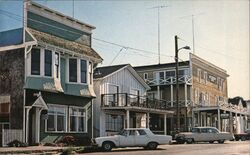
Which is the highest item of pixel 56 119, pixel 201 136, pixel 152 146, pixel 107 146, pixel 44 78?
pixel 44 78

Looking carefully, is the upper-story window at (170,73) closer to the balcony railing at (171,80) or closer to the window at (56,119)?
the balcony railing at (171,80)

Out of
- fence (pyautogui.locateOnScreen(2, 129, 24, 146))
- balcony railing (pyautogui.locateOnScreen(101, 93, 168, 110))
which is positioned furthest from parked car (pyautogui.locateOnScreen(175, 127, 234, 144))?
fence (pyautogui.locateOnScreen(2, 129, 24, 146))

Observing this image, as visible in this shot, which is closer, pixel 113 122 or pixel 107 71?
pixel 113 122

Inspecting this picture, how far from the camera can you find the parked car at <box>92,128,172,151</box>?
86.2 ft

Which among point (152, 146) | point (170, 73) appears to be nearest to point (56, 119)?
point (152, 146)

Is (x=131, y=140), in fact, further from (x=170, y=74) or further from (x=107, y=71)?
(x=170, y=74)

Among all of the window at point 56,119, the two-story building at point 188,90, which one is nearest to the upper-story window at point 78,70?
the window at point 56,119

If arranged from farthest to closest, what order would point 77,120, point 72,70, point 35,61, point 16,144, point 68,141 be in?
point 77,120, point 72,70, point 68,141, point 35,61, point 16,144

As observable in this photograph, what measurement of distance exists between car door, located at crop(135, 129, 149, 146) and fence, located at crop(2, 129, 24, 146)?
701 cm

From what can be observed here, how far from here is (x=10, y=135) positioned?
2619 cm

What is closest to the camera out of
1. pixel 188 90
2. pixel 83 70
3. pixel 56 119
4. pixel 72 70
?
pixel 56 119

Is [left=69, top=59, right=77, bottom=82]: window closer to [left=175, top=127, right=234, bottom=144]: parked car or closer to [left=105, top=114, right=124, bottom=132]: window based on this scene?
[left=105, top=114, right=124, bottom=132]: window

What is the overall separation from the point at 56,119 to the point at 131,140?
230 inches

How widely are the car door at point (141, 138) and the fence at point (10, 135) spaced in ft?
23.0
